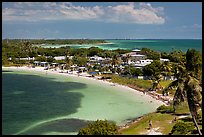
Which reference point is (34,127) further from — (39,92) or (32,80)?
(32,80)

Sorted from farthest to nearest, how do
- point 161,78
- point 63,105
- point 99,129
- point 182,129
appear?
point 161,78, point 63,105, point 182,129, point 99,129

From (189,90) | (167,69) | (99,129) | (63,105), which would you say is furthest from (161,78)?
(189,90)

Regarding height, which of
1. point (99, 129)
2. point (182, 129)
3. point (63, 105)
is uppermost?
point (99, 129)

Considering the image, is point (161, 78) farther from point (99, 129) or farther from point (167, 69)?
point (99, 129)

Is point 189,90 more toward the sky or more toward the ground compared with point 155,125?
more toward the sky

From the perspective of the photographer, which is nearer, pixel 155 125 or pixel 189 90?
pixel 189 90

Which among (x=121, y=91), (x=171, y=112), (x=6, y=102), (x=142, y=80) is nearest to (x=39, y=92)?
(x=6, y=102)

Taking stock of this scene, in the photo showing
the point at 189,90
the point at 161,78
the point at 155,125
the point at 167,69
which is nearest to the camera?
the point at 189,90

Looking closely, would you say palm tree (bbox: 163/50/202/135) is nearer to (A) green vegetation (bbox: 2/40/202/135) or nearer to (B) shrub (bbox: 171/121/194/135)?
(A) green vegetation (bbox: 2/40/202/135)

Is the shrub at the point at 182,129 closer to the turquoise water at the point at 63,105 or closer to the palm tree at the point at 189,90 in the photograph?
the palm tree at the point at 189,90

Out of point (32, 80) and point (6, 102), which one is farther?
point (32, 80)
